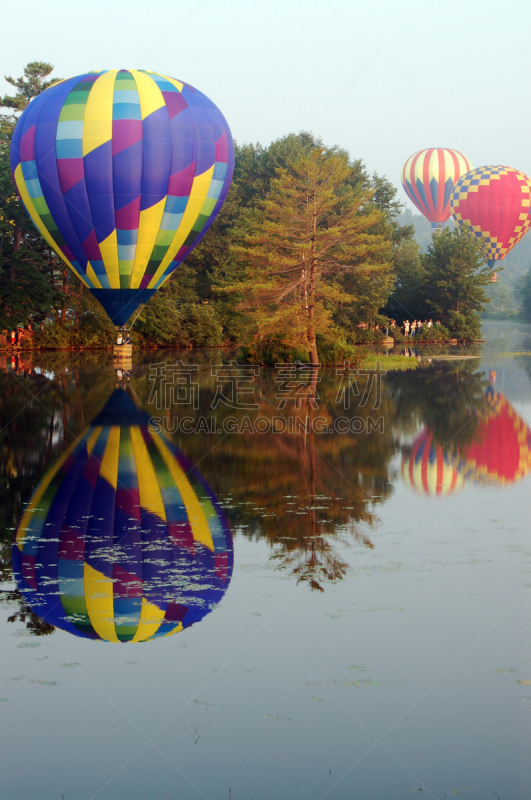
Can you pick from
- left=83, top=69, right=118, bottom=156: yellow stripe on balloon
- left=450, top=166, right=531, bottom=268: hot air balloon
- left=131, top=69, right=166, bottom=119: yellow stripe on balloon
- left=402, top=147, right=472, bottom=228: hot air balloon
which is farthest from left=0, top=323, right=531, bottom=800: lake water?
left=402, top=147, right=472, bottom=228: hot air balloon

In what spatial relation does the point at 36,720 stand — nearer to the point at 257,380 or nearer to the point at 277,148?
the point at 257,380

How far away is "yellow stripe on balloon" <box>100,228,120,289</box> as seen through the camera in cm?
2581

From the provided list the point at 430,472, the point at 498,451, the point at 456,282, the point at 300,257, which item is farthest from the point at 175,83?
the point at 456,282

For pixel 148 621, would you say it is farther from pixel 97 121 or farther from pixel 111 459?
pixel 97 121

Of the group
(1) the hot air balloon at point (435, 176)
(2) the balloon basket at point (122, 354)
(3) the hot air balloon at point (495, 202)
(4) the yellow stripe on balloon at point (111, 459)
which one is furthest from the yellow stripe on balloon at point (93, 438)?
(1) the hot air balloon at point (435, 176)

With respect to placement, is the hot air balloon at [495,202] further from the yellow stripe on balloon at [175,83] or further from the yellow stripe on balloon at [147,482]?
the yellow stripe on balloon at [147,482]

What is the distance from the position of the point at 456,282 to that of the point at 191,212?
25575 mm

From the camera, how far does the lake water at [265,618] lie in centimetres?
477

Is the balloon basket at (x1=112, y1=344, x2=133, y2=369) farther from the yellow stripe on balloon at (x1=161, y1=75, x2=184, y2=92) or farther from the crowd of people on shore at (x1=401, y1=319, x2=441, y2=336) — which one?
the crowd of people on shore at (x1=401, y1=319, x2=441, y2=336)

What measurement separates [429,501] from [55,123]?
18687 millimetres

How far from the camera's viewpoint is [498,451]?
13.8 meters

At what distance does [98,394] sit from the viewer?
2147cm

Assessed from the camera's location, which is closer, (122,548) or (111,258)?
(122,548)

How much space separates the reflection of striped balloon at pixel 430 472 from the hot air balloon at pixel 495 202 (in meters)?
45.2
